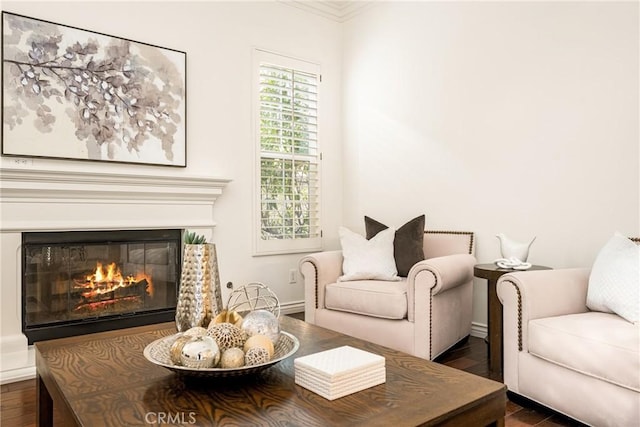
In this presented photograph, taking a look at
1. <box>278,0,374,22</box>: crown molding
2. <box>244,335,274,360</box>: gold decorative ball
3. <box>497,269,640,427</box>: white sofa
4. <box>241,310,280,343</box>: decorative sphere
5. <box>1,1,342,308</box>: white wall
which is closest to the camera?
<box>244,335,274,360</box>: gold decorative ball

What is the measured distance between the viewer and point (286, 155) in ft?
13.3

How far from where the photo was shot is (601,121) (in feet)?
8.82

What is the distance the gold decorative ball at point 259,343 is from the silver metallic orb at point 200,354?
83 mm

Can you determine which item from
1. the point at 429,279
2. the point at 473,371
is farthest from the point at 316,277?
the point at 473,371

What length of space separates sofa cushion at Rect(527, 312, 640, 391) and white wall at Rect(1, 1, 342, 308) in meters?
2.36

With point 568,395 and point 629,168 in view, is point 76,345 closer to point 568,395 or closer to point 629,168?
point 568,395

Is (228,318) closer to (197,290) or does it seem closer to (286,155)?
(197,290)

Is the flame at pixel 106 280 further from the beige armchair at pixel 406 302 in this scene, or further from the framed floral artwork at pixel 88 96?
the beige armchair at pixel 406 302

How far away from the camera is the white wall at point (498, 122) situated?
266cm

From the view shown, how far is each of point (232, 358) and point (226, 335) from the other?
3.6 inches

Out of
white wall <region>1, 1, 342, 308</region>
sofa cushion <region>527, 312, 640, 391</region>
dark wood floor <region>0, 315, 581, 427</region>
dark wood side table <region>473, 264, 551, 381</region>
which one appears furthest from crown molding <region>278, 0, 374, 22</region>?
sofa cushion <region>527, 312, 640, 391</region>

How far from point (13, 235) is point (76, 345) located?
4.54 feet

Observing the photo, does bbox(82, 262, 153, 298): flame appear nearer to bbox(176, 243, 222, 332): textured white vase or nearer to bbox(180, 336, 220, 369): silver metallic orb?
bbox(176, 243, 222, 332): textured white vase

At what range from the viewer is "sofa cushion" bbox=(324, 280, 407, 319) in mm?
2598
